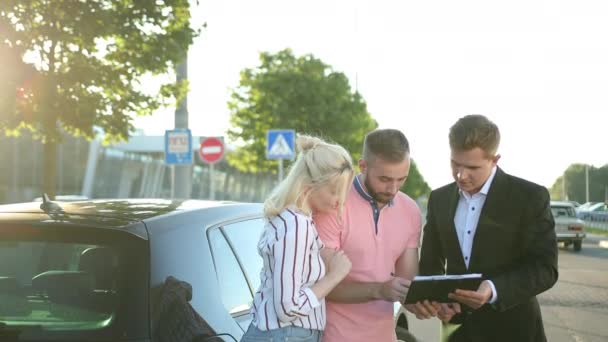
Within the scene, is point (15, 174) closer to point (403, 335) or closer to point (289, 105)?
point (289, 105)

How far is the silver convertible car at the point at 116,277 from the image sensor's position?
3430mm

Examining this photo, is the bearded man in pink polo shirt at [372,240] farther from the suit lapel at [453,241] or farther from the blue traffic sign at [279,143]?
the blue traffic sign at [279,143]

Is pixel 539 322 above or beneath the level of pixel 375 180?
beneath

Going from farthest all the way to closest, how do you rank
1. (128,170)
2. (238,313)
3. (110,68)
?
(128,170), (110,68), (238,313)

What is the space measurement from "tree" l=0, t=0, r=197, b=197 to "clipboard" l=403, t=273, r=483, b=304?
40.1 ft

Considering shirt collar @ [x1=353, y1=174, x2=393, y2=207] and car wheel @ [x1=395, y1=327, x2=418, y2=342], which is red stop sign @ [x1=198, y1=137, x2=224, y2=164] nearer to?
car wheel @ [x1=395, y1=327, x2=418, y2=342]

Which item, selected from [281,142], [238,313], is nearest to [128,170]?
[281,142]

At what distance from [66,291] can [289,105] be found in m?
43.3

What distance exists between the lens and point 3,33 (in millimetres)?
14484

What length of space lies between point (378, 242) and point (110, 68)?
12.5 meters

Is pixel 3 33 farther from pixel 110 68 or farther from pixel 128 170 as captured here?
pixel 128 170

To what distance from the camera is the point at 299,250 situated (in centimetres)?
330

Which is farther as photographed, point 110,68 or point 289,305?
point 110,68

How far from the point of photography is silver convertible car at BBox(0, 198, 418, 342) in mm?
3430
